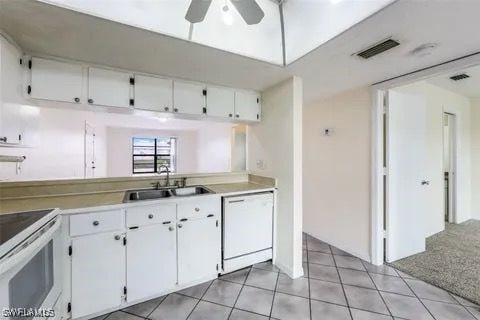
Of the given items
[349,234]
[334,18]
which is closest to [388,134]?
[349,234]

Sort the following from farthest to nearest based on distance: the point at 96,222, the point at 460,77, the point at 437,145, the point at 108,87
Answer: the point at 437,145, the point at 460,77, the point at 108,87, the point at 96,222

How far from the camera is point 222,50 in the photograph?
5.76 ft

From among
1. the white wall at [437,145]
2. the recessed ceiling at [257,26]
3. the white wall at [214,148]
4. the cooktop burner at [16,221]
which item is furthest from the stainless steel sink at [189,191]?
the white wall at [437,145]

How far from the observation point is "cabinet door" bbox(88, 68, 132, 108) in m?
1.98

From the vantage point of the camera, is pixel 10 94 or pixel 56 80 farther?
pixel 56 80

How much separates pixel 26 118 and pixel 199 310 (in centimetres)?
218

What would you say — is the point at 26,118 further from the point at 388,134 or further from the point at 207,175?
the point at 388,134

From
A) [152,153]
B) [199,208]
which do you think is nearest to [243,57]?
[199,208]

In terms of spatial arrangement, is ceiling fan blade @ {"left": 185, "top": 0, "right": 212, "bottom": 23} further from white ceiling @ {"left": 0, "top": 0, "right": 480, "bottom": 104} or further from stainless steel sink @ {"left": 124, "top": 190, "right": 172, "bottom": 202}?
stainless steel sink @ {"left": 124, "top": 190, "right": 172, "bottom": 202}

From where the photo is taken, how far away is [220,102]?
2609 millimetres

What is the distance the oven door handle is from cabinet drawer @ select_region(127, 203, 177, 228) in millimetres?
486

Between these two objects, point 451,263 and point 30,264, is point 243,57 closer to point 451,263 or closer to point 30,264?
point 30,264

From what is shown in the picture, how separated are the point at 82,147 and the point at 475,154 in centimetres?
740

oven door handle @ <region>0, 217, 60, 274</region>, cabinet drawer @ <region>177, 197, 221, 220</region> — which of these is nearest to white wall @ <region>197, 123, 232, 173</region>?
cabinet drawer @ <region>177, 197, 221, 220</region>
